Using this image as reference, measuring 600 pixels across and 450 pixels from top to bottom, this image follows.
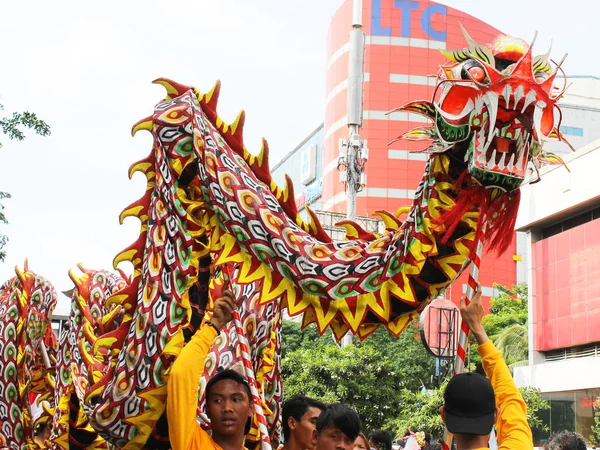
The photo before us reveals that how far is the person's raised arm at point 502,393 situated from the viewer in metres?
2.70

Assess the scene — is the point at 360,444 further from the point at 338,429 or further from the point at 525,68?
the point at 525,68

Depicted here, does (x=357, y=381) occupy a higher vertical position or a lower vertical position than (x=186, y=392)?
higher

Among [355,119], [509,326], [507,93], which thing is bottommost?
[507,93]

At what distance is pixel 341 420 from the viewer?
3887 mm

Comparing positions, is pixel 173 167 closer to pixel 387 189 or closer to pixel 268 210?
pixel 268 210

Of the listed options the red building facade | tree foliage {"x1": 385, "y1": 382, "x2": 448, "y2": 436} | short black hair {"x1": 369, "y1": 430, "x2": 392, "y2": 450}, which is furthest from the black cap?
the red building facade

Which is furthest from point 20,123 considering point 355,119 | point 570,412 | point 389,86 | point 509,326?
point 389,86

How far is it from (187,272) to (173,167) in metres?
0.44

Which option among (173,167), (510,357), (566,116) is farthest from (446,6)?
(173,167)

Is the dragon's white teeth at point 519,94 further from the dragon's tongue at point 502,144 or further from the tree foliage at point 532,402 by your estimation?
the tree foliage at point 532,402

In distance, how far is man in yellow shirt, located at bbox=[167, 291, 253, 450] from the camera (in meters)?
3.29

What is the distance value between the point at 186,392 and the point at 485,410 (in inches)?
46.8

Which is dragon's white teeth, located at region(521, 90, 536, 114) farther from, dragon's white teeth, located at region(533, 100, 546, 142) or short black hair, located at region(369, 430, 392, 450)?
short black hair, located at region(369, 430, 392, 450)

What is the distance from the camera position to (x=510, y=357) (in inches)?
1305
